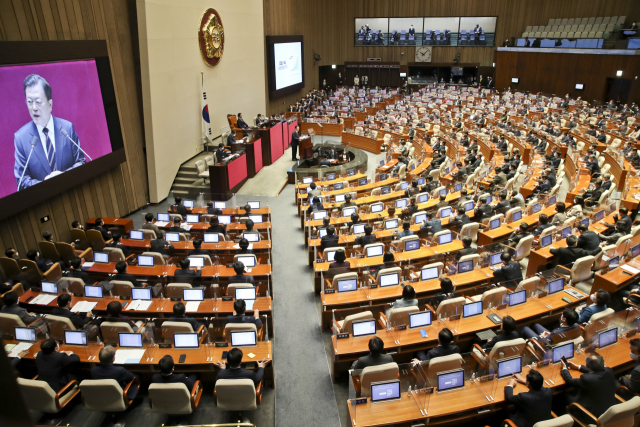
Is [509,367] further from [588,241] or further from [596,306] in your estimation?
[588,241]

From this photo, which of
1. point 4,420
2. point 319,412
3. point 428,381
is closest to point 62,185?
point 319,412

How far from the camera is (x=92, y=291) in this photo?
23.2 feet

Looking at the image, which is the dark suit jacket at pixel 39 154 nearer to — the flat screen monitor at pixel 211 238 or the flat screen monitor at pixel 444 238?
the flat screen monitor at pixel 211 238

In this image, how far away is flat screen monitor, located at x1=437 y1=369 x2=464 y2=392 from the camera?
489 cm

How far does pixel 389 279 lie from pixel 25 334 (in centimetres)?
543

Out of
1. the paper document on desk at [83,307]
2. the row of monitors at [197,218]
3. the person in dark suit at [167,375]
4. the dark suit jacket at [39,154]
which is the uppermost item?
the dark suit jacket at [39,154]

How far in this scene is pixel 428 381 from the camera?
16.1ft

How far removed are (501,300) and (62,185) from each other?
9344 mm

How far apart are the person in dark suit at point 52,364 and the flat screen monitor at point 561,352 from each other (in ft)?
19.3

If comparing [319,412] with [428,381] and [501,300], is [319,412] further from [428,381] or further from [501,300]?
[501,300]

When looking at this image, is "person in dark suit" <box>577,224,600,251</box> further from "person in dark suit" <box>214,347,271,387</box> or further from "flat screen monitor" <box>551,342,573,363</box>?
"person in dark suit" <box>214,347,271,387</box>

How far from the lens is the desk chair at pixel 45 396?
487cm

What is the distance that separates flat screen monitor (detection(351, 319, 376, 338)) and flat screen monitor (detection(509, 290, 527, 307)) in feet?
7.29

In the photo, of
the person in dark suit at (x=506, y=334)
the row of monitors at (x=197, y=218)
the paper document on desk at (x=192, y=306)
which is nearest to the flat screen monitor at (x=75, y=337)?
the paper document on desk at (x=192, y=306)
